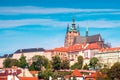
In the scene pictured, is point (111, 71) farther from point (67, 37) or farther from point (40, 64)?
point (67, 37)

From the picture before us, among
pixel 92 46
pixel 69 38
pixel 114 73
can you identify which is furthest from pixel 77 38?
pixel 114 73


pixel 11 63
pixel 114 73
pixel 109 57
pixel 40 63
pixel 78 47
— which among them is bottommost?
pixel 114 73

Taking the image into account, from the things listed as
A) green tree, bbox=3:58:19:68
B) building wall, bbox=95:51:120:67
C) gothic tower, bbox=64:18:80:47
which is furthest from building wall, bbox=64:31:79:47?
green tree, bbox=3:58:19:68

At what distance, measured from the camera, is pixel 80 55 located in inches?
4316

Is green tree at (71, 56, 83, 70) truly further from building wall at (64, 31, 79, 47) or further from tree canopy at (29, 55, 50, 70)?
building wall at (64, 31, 79, 47)

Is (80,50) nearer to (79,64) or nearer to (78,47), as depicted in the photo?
(78,47)

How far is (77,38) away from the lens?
409 ft

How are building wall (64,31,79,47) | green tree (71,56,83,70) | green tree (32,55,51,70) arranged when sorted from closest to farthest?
1. green tree (32,55,51,70)
2. green tree (71,56,83,70)
3. building wall (64,31,79,47)

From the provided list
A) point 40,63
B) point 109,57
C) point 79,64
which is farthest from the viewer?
point 109,57

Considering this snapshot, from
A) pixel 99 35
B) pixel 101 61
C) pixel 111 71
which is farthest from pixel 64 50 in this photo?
pixel 111 71

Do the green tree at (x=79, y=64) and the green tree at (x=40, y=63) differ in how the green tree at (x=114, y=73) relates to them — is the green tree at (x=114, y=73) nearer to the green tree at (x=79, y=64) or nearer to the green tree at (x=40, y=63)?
A: the green tree at (x=40, y=63)

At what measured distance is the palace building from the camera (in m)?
113

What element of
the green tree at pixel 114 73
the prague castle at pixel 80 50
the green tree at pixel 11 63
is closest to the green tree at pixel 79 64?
the prague castle at pixel 80 50

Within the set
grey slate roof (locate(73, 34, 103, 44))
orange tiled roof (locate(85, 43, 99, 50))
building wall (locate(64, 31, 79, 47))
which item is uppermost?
building wall (locate(64, 31, 79, 47))
